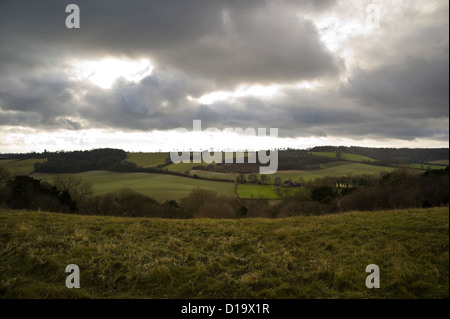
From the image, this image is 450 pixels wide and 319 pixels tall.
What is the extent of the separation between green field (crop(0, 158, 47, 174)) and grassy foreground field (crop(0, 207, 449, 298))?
18.0 meters

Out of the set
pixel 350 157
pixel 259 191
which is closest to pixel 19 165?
pixel 259 191

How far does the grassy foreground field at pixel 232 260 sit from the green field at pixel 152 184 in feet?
100

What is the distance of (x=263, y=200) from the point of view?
160 feet

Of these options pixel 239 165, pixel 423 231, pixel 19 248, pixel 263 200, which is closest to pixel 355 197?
pixel 263 200

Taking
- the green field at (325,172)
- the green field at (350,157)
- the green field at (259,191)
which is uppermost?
the green field at (350,157)

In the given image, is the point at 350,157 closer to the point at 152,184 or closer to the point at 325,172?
the point at 325,172

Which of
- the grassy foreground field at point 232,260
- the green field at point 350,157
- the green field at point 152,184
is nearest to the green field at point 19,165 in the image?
the green field at point 152,184

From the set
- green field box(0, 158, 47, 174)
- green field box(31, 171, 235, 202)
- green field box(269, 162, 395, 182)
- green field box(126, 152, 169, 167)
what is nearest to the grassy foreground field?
green field box(0, 158, 47, 174)

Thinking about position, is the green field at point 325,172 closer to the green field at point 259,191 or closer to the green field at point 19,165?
the green field at point 259,191

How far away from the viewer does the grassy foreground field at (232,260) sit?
5.93 metres

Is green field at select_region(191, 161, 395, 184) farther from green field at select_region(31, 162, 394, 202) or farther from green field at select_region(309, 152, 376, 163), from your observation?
green field at select_region(309, 152, 376, 163)
